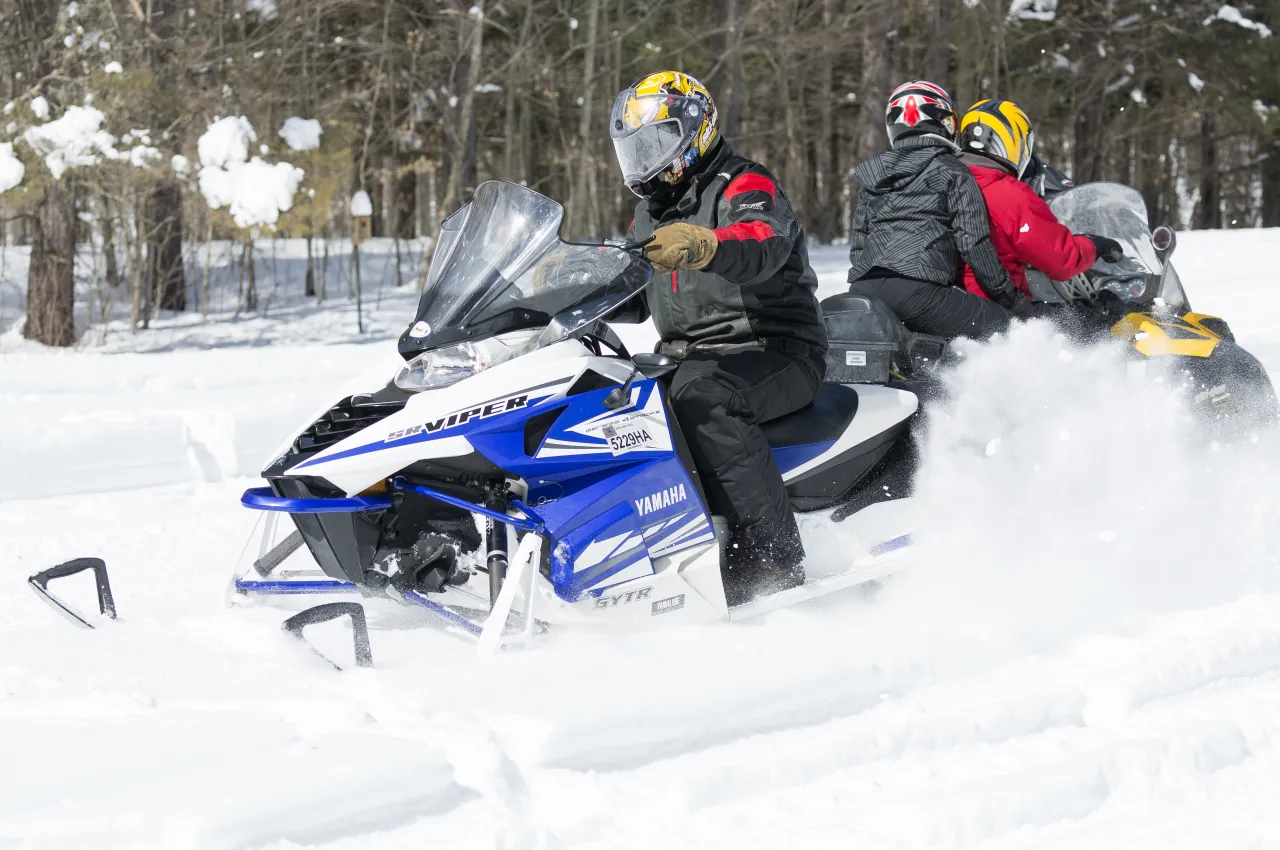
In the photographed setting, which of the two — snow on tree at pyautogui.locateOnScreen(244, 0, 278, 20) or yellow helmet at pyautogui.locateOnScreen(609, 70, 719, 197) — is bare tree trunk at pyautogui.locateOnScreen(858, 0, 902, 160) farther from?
yellow helmet at pyautogui.locateOnScreen(609, 70, 719, 197)

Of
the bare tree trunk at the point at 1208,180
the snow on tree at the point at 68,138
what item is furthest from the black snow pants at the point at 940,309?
the bare tree trunk at the point at 1208,180

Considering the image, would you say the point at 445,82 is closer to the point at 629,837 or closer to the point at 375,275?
the point at 375,275

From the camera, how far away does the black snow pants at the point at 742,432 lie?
359 cm

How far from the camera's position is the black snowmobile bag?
181 inches

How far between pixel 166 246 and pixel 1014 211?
1281 cm

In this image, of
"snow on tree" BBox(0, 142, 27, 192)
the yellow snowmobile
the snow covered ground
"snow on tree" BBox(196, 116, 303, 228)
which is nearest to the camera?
the snow covered ground

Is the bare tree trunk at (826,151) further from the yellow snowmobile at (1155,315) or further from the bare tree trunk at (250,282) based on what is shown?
the yellow snowmobile at (1155,315)

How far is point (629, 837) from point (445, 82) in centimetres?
1844

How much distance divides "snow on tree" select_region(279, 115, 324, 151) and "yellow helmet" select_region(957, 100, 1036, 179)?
31.5 ft

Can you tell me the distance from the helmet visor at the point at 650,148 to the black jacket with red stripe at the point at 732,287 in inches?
5.6

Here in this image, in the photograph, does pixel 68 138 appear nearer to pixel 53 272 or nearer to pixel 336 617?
pixel 53 272

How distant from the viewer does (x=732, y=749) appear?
9.35ft

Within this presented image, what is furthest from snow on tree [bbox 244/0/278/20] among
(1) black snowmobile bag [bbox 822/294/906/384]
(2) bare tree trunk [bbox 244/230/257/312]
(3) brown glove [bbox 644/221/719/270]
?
(3) brown glove [bbox 644/221/719/270]

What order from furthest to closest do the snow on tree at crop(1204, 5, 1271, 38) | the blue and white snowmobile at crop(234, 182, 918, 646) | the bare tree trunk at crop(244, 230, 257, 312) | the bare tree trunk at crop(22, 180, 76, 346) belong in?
the snow on tree at crop(1204, 5, 1271, 38) → the bare tree trunk at crop(244, 230, 257, 312) → the bare tree trunk at crop(22, 180, 76, 346) → the blue and white snowmobile at crop(234, 182, 918, 646)
